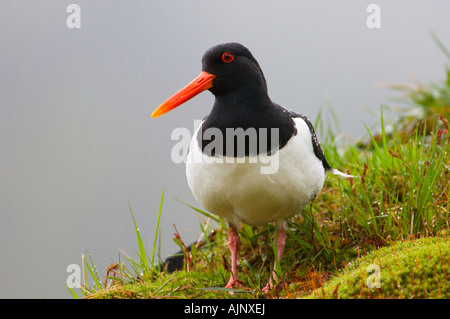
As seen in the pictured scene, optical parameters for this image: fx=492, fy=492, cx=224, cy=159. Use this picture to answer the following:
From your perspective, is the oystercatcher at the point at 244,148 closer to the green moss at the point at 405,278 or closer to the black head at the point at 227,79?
the black head at the point at 227,79

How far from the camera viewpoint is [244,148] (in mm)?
3072

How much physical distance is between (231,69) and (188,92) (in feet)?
1.08

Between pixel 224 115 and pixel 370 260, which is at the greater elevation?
pixel 224 115

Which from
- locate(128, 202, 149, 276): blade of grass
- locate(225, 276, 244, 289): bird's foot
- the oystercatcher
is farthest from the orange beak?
locate(225, 276, 244, 289): bird's foot

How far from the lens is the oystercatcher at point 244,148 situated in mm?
3121

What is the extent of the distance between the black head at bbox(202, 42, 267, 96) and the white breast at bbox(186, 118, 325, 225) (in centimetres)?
42

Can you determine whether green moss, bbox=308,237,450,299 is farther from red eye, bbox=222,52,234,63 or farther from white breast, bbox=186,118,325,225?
red eye, bbox=222,52,234,63

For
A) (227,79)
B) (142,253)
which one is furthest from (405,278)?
(142,253)

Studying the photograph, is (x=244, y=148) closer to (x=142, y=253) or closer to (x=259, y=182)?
(x=259, y=182)

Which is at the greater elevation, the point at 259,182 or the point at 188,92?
the point at 188,92

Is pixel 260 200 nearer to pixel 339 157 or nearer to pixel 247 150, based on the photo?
pixel 247 150

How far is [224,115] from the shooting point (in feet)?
10.5
